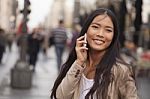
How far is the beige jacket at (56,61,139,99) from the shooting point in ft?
10.3

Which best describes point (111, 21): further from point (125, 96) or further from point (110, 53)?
point (125, 96)

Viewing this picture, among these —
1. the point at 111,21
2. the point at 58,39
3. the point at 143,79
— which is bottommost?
the point at 143,79

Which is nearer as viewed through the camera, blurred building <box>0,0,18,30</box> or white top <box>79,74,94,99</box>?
white top <box>79,74,94,99</box>

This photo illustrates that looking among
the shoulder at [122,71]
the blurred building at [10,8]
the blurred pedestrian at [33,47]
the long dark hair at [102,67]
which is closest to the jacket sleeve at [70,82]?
the long dark hair at [102,67]

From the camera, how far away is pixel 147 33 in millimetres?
29359

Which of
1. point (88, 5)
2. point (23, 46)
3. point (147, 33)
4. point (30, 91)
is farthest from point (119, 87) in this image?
point (88, 5)

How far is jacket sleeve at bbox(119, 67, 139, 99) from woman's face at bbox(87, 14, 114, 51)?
220 millimetres

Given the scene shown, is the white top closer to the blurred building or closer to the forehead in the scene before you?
the forehead

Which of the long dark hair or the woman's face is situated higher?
the woman's face

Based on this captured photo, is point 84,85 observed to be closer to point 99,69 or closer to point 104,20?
point 99,69

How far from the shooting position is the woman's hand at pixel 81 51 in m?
3.16

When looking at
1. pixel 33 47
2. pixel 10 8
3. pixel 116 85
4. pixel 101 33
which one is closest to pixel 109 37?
pixel 101 33

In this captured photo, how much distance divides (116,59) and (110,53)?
53mm

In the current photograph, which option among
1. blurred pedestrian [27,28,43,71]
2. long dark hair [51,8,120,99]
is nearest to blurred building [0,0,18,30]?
blurred pedestrian [27,28,43,71]
